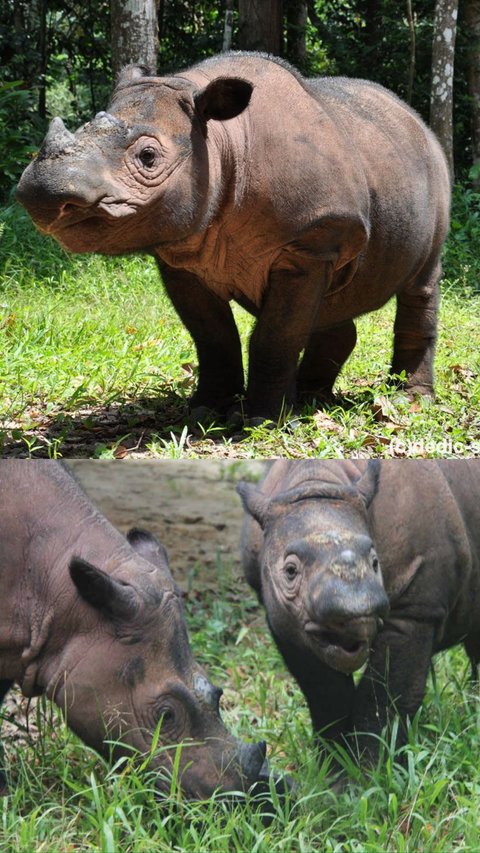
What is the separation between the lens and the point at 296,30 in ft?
32.4

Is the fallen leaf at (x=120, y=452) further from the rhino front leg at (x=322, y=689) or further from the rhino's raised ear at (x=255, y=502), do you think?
the rhino front leg at (x=322, y=689)

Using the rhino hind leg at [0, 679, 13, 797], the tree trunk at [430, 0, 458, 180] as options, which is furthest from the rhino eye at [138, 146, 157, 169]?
the tree trunk at [430, 0, 458, 180]

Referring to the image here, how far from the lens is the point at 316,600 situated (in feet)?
11.2

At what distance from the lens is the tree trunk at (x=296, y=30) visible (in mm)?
9877

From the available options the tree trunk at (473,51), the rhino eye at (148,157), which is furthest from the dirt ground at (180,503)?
the tree trunk at (473,51)

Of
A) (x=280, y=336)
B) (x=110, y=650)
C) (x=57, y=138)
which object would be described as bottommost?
(x=110, y=650)

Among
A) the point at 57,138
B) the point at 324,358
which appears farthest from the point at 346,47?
the point at 57,138

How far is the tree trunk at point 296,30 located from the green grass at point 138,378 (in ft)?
9.17

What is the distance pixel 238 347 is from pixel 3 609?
92.3 inches

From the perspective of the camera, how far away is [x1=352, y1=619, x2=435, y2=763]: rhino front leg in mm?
3576

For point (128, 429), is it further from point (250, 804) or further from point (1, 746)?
point (250, 804)

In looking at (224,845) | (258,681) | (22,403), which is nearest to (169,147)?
(22,403)

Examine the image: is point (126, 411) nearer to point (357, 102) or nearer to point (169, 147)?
point (169, 147)

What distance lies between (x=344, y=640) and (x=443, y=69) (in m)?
5.49
